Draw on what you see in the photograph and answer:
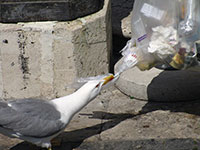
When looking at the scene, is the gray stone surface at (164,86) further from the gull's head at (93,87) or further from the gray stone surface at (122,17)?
the gray stone surface at (122,17)

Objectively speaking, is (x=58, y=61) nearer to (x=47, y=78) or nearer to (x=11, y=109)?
(x=47, y=78)

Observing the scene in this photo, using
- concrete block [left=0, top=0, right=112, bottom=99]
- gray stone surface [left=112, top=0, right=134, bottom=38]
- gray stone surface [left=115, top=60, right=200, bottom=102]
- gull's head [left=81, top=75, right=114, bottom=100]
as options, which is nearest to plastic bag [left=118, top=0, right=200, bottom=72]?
gull's head [left=81, top=75, right=114, bottom=100]

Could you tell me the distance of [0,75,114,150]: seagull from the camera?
314 cm

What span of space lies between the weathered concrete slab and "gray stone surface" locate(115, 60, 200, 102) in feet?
2.89

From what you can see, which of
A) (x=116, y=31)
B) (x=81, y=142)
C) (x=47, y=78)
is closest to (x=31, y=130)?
(x=81, y=142)

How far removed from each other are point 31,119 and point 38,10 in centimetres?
141

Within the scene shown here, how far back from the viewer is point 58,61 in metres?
4.24

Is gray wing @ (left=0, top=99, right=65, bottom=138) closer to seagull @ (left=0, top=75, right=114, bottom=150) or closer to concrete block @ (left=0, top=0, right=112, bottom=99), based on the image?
seagull @ (left=0, top=75, right=114, bottom=150)

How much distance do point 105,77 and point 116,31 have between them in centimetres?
184

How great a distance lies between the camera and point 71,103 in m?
3.33

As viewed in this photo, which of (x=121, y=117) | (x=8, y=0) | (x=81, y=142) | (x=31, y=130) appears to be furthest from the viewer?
(x=8, y=0)

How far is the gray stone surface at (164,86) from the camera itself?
13.2 ft

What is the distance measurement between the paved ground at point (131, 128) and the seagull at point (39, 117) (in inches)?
13.0

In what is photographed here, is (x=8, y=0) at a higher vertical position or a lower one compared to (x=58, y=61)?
higher
